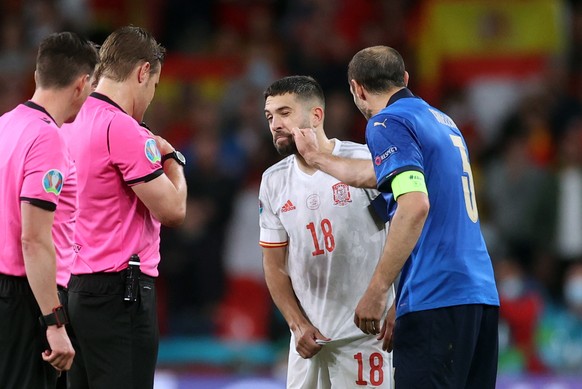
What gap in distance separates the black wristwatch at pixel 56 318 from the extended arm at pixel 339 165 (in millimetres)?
1520

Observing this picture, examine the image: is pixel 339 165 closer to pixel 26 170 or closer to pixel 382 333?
pixel 382 333

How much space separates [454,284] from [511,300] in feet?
17.3

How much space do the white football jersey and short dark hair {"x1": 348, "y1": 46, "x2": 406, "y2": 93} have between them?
2.01 feet

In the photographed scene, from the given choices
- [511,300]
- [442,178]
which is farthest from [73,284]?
[511,300]

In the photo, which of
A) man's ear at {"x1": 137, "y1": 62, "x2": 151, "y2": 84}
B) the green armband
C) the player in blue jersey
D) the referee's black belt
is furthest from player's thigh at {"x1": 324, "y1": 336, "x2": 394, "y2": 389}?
man's ear at {"x1": 137, "y1": 62, "x2": 151, "y2": 84}

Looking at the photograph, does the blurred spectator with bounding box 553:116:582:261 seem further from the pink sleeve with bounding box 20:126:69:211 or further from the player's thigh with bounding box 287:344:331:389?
the pink sleeve with bounding box 20:126:69:211

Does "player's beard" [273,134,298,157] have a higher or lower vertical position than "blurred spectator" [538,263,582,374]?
higher

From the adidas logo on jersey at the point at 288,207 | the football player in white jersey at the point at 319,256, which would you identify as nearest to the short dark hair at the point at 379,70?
the football player in white jersey at the point at 319,256

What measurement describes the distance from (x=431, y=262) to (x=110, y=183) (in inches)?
62.5

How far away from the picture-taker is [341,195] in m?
5.67

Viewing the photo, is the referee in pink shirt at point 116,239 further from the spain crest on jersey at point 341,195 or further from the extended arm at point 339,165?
the spain crest on jersey at point 341,195

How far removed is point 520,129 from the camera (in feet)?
38.5

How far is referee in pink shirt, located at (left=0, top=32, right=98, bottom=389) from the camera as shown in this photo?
14.8 ft

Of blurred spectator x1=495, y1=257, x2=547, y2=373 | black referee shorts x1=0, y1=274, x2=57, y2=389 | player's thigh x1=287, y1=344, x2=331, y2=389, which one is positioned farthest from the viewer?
blurred spectator x1=495, y1=257, x2=547, y2=373
